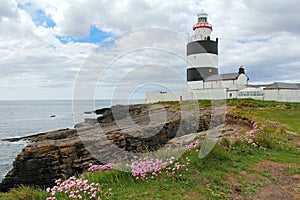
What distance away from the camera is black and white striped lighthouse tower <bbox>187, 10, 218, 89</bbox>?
119 feet

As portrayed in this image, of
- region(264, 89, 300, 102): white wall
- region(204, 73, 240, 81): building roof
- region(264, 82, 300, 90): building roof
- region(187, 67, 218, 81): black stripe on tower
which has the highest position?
region(187, 67, 218, 81): black stripe on tower

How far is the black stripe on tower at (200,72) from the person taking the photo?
119ft

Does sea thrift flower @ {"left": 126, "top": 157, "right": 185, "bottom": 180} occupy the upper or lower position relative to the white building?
lower

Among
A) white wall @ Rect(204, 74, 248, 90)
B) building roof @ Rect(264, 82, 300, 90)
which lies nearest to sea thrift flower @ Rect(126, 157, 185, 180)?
building roof @ Rect(264, 82, 300, 90)

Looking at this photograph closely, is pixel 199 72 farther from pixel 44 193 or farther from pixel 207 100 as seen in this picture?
pixel 44 193

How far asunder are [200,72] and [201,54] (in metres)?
2.49

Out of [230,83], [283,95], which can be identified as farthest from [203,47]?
[283,95]

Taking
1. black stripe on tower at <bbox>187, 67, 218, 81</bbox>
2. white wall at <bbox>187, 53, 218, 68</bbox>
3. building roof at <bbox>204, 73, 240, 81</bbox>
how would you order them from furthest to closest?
black stripe on tower at <bbox>187, 67, 218, 81</bbox> < white wall at <bbox>187, 53, 218, 68</bbox> < building roof at <bbox>204, 73, 240, 81</bbox>

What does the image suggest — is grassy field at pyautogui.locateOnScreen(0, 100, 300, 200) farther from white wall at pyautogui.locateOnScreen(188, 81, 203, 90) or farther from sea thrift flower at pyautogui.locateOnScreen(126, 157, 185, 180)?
white wall at pyautogui.locateOnScreen(188, 81, 203, 90)

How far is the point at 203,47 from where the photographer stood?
36188 millimetres

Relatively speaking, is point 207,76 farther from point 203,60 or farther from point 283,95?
point 283,95

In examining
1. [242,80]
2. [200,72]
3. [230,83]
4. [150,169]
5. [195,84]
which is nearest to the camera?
[150,169]

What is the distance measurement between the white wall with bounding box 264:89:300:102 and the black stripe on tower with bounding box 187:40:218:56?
30.3ft

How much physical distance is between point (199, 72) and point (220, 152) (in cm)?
3140
